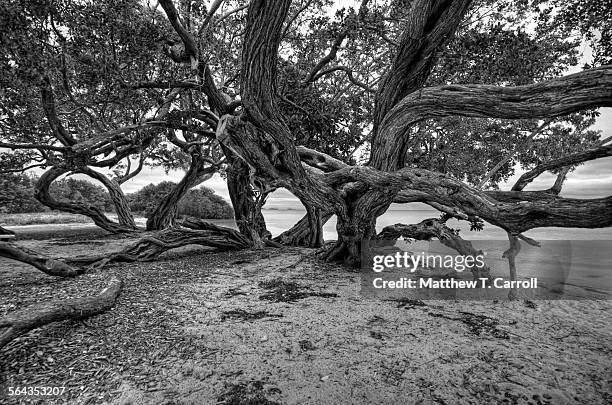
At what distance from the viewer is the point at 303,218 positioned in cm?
885

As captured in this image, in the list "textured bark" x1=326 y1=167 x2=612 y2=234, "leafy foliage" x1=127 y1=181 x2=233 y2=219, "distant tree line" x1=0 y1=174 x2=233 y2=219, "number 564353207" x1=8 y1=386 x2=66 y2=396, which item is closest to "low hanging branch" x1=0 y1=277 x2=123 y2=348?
"number 564353207" x1=8 y1=386 x2=66 y2=396

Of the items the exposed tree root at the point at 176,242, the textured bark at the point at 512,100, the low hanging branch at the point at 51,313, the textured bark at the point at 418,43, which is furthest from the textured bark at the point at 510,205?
the exposed tree root at the point at 176,242

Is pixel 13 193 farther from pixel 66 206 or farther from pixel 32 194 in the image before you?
pixel 66 206

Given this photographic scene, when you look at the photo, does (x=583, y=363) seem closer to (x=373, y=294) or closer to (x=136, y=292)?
(x=373, y=294)

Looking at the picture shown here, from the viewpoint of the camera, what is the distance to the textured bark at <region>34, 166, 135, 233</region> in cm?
793

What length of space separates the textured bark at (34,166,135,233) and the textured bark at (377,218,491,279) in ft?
27.7

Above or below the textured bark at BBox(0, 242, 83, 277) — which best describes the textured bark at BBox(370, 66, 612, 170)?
above

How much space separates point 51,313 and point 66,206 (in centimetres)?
858

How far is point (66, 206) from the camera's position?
885 cm

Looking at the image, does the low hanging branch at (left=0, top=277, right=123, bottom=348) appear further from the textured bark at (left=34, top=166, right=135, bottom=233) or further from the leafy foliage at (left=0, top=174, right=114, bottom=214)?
the leafy foliage at (left=0, top=174, right=114, bottom=214)

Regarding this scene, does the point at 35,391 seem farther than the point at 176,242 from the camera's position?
No

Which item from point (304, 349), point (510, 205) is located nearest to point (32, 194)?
point (304, 349)

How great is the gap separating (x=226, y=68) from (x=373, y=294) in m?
6.16

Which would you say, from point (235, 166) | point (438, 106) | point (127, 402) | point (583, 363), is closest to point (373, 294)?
point (583, 363)
